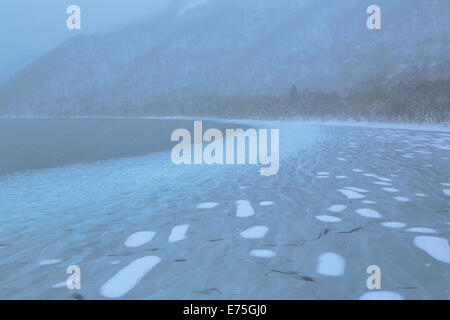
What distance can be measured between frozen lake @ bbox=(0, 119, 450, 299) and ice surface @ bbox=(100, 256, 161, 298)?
0.4 inches

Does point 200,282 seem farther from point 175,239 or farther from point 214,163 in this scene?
point 214,163

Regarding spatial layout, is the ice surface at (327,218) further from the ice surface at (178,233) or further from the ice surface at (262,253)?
the ice surface at (178,233)

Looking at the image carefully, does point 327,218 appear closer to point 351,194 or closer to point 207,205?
point 351,194

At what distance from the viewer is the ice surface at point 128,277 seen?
9.10 ft

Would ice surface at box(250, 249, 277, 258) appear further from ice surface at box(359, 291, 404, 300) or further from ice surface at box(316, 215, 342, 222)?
ice surface at box(316, 215, 342, 222)

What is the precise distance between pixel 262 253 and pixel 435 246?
1994mm

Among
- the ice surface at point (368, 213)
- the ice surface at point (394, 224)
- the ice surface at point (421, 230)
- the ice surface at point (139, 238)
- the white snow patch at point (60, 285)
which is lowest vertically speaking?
the white snow patch at point (60, 285)

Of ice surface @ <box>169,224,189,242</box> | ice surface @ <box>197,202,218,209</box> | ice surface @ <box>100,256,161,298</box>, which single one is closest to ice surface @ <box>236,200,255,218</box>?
ice surface @ <box>197,202,218,209</box>

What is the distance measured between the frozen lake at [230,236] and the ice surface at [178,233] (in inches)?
1.4

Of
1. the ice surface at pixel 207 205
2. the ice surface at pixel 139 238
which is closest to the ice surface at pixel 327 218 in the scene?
the ice surface at pixel 207 205

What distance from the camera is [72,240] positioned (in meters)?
4.03

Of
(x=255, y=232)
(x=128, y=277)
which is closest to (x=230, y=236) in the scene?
(x=255, y=232)
